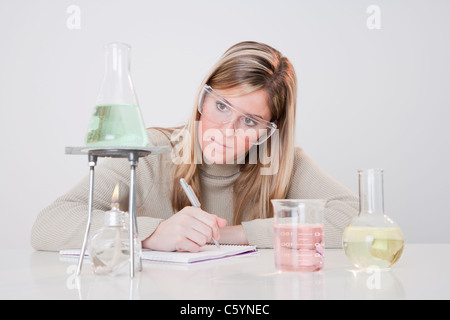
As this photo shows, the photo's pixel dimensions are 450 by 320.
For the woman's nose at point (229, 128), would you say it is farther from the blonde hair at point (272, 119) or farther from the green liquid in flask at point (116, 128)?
the green liquid in flask at point (116, 128)

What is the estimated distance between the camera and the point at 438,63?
3166 millimetres

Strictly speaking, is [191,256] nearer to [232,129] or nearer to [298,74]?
[232,129]

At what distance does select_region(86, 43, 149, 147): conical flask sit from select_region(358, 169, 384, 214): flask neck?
40cm

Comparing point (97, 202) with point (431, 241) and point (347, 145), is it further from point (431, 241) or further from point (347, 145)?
point (431, 241)

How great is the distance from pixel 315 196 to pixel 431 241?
176 cm

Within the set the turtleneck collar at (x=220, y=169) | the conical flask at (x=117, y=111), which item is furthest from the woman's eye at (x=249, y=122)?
the conical flask at (x=117, y=111)

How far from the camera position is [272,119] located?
5.86ft

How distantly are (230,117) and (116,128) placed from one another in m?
0.84

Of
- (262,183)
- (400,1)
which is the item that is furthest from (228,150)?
(400,1)

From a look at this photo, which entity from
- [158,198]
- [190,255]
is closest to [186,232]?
[190,255]

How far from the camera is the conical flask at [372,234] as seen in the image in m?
0.86

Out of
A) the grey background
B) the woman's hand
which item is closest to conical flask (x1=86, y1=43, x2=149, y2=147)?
the woman's hand

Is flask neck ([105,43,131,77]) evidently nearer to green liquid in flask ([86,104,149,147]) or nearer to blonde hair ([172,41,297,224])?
green liquid in flask ([86,104,149,147])

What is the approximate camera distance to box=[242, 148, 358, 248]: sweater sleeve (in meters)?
1.37
